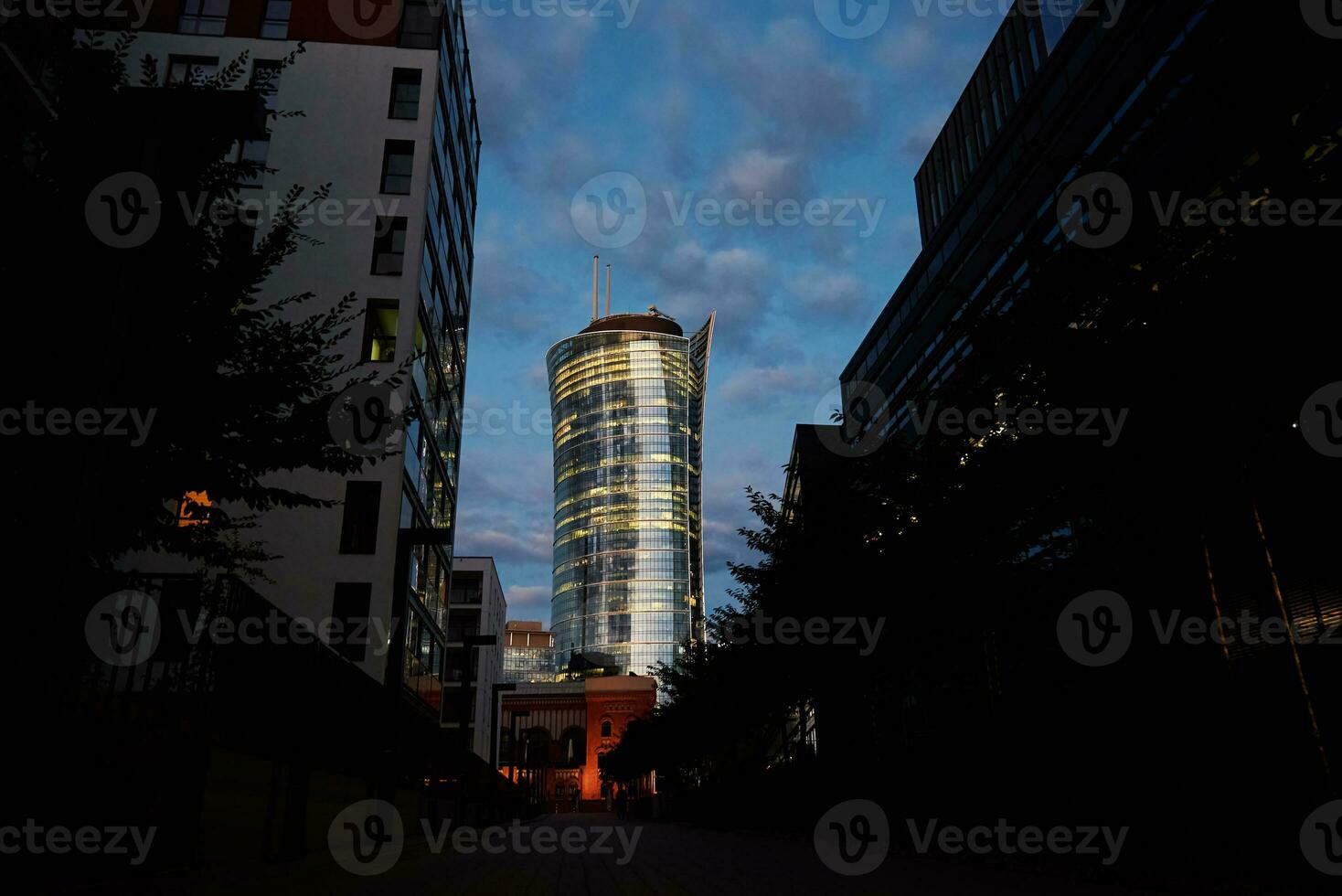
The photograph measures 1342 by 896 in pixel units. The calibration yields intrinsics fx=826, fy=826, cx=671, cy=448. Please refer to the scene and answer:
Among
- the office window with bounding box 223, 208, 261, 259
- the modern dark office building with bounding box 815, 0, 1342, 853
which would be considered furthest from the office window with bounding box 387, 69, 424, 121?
the modern dark office building with bounding box 815, 0, 1342, 853

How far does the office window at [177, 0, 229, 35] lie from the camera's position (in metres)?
34.7

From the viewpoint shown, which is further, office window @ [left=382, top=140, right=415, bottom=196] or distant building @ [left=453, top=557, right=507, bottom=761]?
distant building @ [left=453, top=557, right=507, bottom=761]

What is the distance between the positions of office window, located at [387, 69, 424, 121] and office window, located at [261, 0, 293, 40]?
4.95 meters

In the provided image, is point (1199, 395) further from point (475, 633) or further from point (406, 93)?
point (475, 633)

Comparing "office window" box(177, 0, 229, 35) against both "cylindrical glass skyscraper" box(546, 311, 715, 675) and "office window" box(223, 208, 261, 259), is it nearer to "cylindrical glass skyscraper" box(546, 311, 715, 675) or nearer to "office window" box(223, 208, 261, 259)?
"office window" box(223, 208, 261, 259)

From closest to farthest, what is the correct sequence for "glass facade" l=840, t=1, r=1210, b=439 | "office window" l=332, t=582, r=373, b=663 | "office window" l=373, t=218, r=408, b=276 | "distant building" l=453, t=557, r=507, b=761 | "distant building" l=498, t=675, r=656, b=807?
"glass facade" l=840, t=1, r=1210, b=439, "office window" l=332, t=582, r=373, b=663, "office window" l=373, t=218, r=408, b=276, "distant building" l=453, t=557, r=507, b=761, "distant building" l=498, t=675, r=656, b=807

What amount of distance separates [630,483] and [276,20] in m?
117

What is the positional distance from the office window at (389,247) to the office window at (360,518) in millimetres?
8532

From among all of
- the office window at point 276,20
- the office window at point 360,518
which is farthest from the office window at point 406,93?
the office window at point 360,518

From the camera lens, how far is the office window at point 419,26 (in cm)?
3600

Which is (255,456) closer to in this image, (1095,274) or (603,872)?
(603,872)

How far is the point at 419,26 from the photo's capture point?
3638 centimetres

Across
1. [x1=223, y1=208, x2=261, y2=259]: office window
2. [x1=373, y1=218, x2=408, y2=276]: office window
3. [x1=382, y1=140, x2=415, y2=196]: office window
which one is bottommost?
[x1=223, y1=208, x2=261, y2=259]: office window

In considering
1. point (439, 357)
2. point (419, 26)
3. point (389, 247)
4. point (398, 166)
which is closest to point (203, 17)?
point (419, 26)
